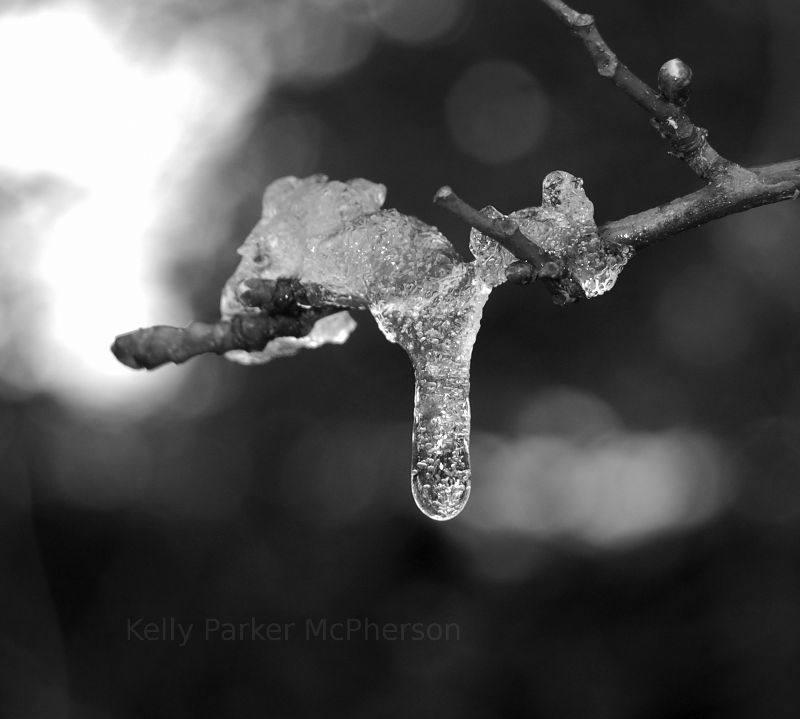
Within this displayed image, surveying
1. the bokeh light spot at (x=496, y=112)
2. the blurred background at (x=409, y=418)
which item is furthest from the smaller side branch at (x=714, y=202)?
the bokeh light spot at (x=496, y=112)

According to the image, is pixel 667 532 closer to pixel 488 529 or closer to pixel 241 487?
pixel 488 529

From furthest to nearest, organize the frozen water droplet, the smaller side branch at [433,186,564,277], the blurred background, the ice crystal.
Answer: the blurred background
the frozen water droplet
the ice crystal
the smaller side branch at [433,186,564,277]

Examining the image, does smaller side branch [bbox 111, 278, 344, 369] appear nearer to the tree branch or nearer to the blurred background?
the tree branch

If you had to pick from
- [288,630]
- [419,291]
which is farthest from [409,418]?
[419,291]

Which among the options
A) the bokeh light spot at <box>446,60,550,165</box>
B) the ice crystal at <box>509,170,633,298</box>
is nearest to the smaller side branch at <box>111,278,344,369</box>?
the ice crystal at <box>509,170,633,298</box>

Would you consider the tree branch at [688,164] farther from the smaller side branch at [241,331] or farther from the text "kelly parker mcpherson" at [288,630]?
the text "kelly parker mcpherson" at [288,630]
